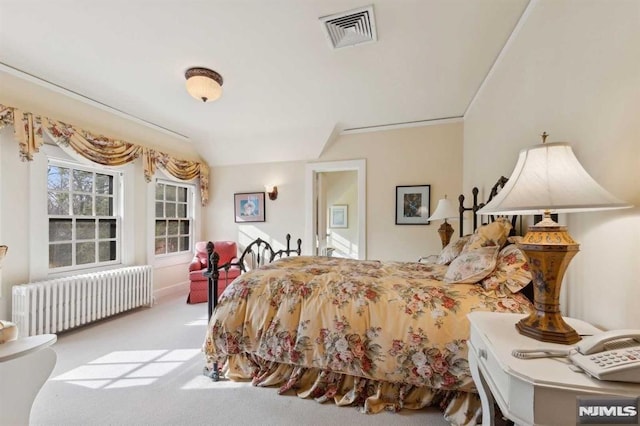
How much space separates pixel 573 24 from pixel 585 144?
0.64 meters

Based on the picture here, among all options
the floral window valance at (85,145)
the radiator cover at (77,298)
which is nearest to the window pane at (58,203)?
the floral window valance at (85,145)

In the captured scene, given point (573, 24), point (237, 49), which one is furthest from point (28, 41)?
point (573, 24)

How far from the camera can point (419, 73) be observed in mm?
2607

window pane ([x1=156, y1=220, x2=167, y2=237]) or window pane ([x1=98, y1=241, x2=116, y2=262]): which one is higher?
window pane ([x1=156, y1=220, x2=167, y2=237])

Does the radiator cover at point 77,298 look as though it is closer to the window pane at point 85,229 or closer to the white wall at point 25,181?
the white wall at point 25,181

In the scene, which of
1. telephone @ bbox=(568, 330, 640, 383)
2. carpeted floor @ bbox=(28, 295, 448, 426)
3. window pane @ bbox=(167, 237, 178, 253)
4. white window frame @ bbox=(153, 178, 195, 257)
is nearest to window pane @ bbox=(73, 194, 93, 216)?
white window frame @ bbox=(153, 178, 195, 257)

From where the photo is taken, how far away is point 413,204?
3.82 meters

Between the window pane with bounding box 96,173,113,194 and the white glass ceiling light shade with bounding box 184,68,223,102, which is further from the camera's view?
the window pane with bounding box 96,173,113,194

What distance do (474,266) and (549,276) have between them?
668 mm

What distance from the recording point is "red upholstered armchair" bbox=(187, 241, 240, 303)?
3814 millimetres

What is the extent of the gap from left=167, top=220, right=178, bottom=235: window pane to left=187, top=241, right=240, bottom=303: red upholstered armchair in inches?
17.6

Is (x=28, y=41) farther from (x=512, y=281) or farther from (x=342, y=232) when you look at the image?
(x=342, y=232)

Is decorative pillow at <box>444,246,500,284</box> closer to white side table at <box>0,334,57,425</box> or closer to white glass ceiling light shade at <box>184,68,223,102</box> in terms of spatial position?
white side table at <box>0,334,57,425</box>

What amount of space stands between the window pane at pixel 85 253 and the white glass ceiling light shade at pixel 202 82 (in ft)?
7.52
